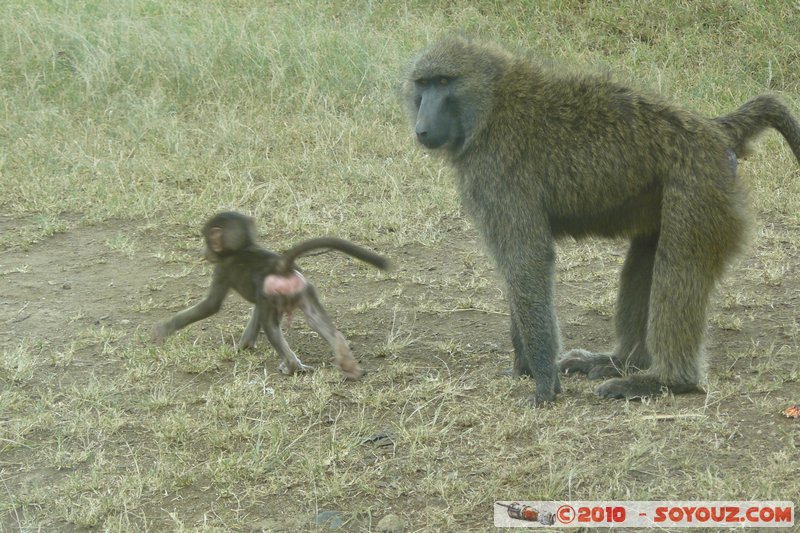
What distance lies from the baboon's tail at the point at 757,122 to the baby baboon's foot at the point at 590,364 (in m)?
0.93

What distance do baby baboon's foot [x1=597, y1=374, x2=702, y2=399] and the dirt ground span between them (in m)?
0.07

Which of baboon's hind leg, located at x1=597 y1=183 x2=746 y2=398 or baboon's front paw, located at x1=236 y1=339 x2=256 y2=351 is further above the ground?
baboon's hind leg, located at x1=597 y1=183 x2=746 y2=398

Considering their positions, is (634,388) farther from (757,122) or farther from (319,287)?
(319,287)

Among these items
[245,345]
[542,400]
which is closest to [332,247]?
[245,345]

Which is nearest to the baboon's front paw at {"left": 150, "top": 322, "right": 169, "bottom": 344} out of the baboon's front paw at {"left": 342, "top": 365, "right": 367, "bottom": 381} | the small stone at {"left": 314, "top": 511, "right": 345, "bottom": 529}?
the baboon's front paw at {"left": 342, "top": 365, "right": 367, "bottom": 381}

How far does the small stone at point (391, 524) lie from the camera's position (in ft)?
10.2

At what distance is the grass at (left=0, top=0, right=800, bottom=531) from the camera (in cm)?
334

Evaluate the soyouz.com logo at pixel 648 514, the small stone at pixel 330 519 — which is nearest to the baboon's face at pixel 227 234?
the small stone at pixel 330 519

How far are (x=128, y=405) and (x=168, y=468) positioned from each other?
0.57 meters

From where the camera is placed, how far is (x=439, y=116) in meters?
4.00

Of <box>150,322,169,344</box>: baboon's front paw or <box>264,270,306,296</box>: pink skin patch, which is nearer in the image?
<box>264,270,306,296</box>: pink skin patch

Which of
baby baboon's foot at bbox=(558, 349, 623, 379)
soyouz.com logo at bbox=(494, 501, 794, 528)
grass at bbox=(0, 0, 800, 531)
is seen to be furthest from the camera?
baby baboon's foot at bbox=(558, 349, 623, 379)

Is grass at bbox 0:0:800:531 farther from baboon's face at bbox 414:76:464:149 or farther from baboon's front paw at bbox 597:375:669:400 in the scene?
baboon's face at bbox 414:76:464:149

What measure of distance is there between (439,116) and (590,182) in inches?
23.4
